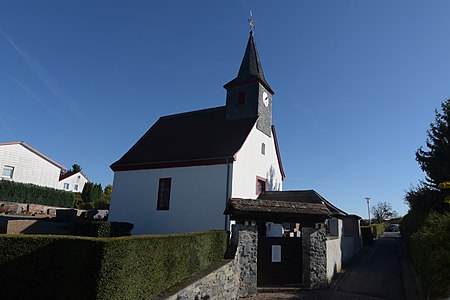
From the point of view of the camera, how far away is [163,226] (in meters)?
17.8

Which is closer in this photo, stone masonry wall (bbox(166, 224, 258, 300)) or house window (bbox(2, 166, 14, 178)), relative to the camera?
stone masonry wall (bbox(166, 224, 258, 300))

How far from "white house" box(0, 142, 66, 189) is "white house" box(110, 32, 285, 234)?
2429 centimetres

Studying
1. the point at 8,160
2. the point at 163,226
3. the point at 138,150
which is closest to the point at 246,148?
the point at 163,226

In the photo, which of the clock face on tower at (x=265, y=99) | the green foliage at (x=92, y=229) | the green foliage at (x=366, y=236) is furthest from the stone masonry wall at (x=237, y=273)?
the green foliage at (x=366, y=236)

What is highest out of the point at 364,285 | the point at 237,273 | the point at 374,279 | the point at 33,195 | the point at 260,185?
the point at 260,185

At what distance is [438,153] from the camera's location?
2009 cm

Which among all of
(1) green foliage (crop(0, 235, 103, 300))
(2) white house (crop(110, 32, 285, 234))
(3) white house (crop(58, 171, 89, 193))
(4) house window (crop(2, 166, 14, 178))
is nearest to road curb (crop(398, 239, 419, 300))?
(2) white house (crop(110, 32, 285, 234))

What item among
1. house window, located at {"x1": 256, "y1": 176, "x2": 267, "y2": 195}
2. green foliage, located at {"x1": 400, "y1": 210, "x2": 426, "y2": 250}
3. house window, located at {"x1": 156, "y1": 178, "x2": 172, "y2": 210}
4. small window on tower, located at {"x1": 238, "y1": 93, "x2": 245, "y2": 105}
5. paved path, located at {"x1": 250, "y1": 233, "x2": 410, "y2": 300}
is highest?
small window on tower, located at {"x1": 238, "y1": 93, "x2": 245, "y2": 105}

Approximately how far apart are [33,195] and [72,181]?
20641 mm

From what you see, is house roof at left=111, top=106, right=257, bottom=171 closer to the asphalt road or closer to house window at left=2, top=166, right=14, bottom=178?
the asphalt road

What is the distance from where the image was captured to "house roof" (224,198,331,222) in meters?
12.3

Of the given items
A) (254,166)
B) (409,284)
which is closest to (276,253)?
(409,284)

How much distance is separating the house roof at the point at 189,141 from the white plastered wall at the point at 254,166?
2.22ft

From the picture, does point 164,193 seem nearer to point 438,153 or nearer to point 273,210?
point 273,210
